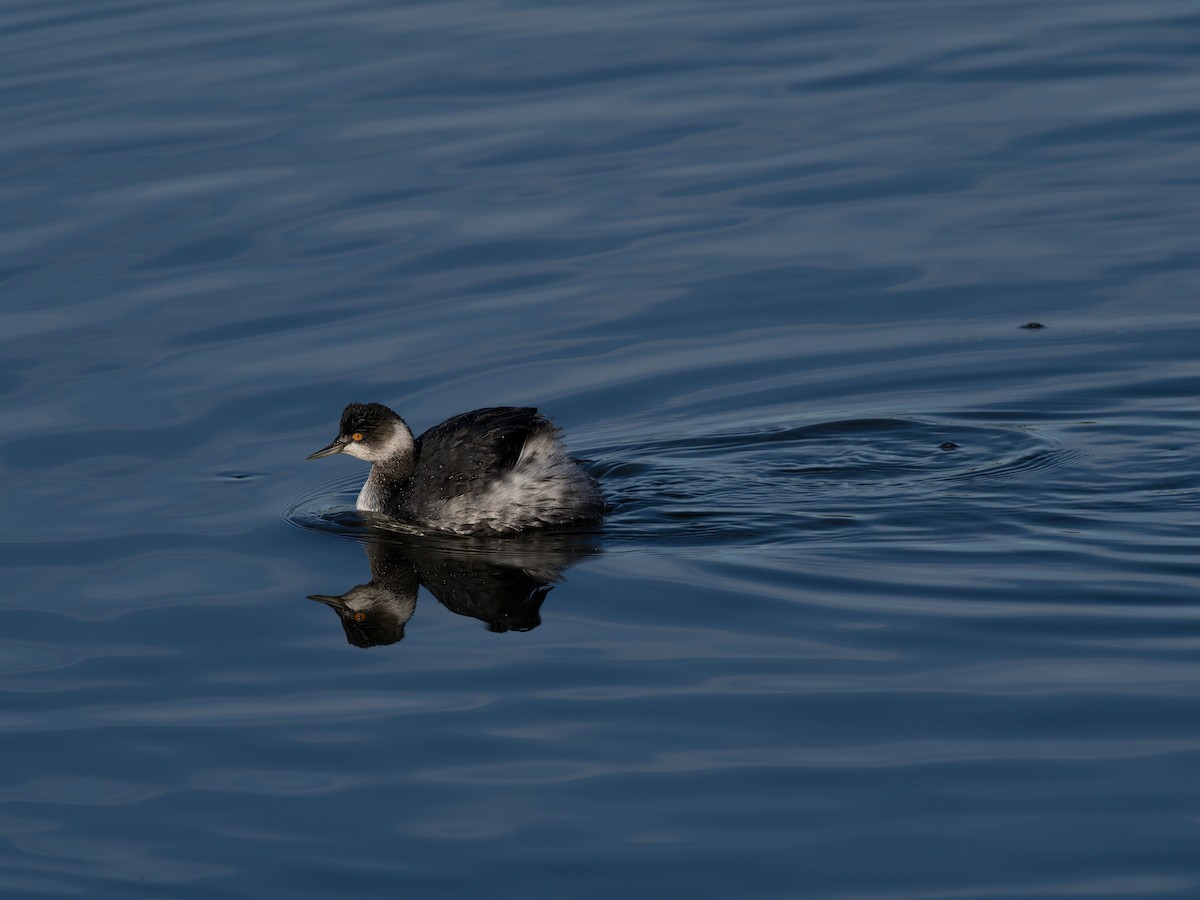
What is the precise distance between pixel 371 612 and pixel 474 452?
5.54 ft

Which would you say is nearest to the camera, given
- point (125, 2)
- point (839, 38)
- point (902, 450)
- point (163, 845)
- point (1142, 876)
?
point (1142, 876)

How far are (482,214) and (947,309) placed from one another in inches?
167

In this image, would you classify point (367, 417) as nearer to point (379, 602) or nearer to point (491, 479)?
point (491, 479)

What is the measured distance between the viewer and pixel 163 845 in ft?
23.2

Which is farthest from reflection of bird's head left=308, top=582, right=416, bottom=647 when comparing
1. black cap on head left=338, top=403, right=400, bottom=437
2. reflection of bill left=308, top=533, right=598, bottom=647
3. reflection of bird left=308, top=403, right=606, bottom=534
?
black cap on head left=338, top=403, right=400, bottom=437

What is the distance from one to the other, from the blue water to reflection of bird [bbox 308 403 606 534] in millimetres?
199

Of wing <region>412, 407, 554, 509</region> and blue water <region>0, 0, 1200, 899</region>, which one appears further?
wing <region>412, 407, 554, 509</region>

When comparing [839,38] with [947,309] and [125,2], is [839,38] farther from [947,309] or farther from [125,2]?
[125,2]

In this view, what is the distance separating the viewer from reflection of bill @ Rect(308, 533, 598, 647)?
30.1 ft

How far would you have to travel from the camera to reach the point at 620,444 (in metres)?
11.7

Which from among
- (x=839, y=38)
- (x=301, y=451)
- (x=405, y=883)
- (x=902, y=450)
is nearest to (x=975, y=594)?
(x=902, y=450)

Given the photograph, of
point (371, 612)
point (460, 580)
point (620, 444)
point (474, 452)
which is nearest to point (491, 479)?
point (474, 452)

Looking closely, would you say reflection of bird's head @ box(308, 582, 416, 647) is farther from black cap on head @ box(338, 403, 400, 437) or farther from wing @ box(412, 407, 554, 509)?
black cap on head @ box(338, 403, 400, 437)

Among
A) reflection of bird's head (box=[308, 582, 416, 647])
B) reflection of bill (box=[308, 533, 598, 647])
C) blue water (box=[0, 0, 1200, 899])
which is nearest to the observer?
blue water (box=[0, 0, 1200, 899])
